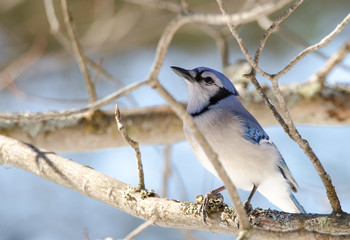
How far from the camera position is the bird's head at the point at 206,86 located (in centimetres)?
295

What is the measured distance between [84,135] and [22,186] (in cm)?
277

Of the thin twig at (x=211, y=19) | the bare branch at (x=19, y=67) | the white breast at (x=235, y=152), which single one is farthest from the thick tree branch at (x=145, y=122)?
the thin twig at (x=211, y=19)

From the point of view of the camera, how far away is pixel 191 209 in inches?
91.0

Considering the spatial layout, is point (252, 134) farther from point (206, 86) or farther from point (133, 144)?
point (133, 144)

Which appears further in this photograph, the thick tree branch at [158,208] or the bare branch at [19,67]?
the bare branch at [19,67]

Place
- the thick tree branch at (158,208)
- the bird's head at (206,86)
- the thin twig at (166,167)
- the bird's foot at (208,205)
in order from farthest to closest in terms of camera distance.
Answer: the thin twig at (166,167), the bird's head at (206,86), the bird's foot at (208,205), the thick tree branch at (158,208)

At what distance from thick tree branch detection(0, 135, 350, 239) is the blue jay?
205 mm

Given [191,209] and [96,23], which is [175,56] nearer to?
[96,23]

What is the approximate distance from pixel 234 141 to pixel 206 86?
0.60m

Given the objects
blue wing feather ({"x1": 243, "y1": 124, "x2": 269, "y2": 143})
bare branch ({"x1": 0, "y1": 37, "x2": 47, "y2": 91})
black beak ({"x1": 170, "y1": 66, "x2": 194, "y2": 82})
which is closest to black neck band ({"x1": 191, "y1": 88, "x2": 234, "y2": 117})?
black beak ({"x1": 170, "y1": 66, "x2": 194, "y2": 82})

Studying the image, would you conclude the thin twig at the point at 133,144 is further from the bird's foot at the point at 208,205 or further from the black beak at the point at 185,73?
the black beak at the point at 185,73

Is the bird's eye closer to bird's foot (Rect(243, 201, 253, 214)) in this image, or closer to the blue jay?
the blue jay

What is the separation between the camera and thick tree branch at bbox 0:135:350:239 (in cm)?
200

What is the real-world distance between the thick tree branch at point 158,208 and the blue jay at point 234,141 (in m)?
0.21
